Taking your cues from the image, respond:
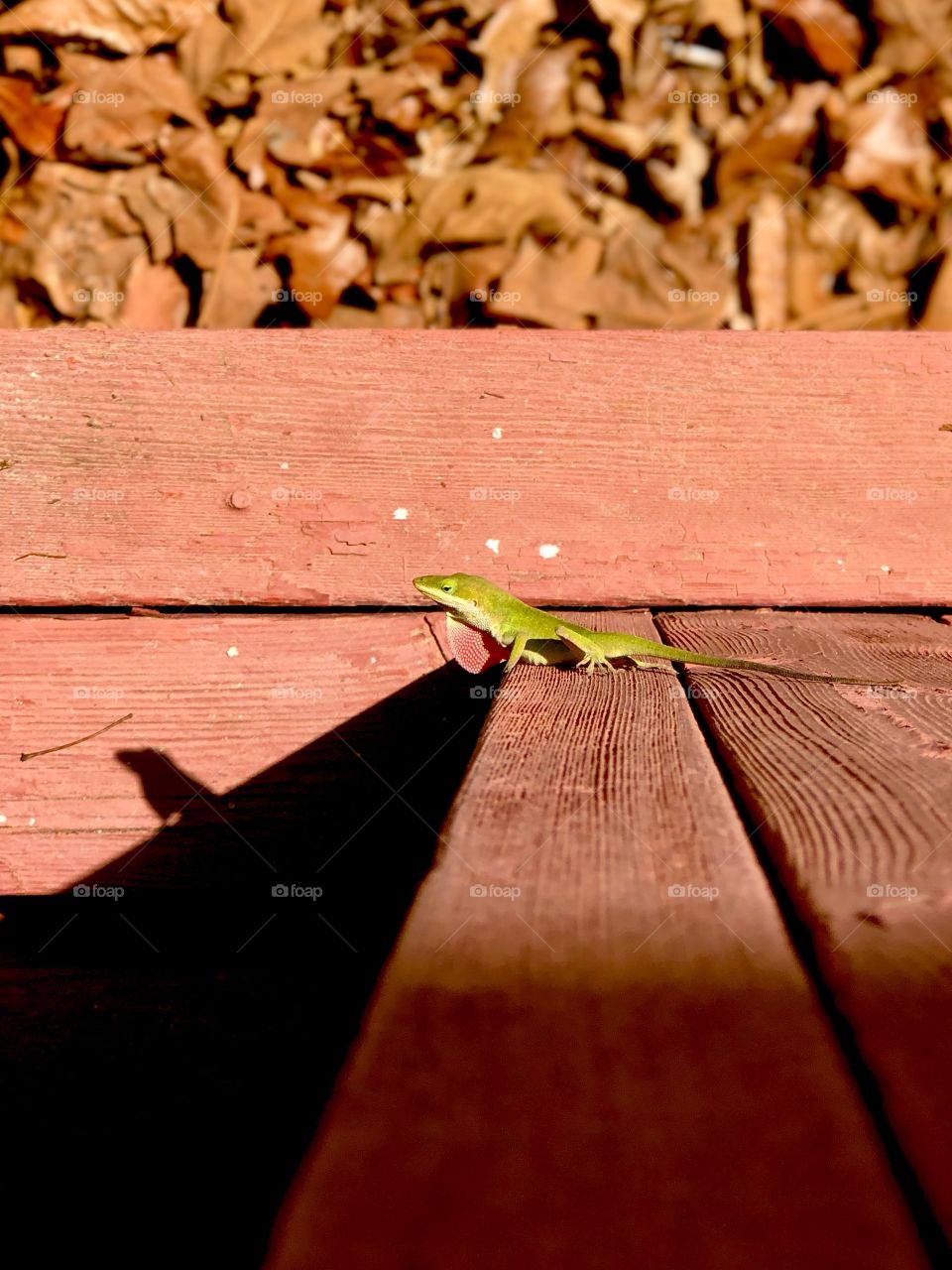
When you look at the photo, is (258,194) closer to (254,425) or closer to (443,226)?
(443,226)

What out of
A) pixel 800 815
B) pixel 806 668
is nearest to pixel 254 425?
pixel 806 668

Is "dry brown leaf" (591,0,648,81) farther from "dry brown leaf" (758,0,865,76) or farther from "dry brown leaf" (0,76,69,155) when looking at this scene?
"dry brown leaf" (0,76,69,155)
